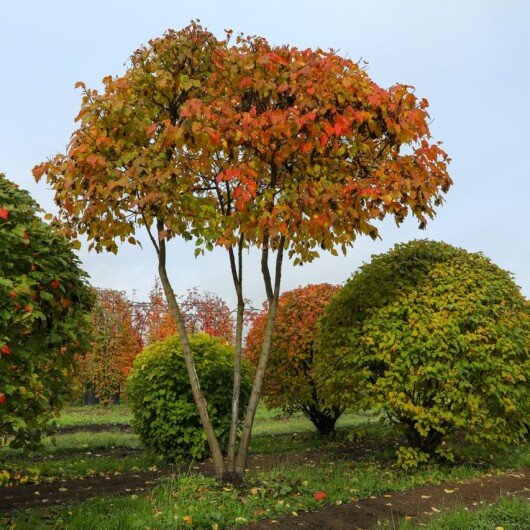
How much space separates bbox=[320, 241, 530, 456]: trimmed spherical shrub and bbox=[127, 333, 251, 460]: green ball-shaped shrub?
2058mm

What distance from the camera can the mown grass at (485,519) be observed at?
244 inches

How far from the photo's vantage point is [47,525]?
6.15 metres

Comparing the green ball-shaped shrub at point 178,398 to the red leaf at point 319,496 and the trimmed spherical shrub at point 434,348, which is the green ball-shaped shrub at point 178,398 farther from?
the red leaf at point 319,496

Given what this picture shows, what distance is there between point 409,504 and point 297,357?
5.88 m

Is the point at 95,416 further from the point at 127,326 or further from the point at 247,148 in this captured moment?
the point at 247,148

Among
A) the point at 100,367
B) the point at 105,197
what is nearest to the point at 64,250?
Result: the point at 105,197

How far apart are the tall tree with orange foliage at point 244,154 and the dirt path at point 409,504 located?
4.87 ft

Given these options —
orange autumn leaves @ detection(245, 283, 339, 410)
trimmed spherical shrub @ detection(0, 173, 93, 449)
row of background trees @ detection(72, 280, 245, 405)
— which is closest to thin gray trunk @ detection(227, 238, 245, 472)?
trimmed spherical shrub @ detection(0, 173, 93, 449)

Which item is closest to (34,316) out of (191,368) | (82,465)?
(191,368)

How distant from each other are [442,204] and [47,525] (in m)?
5.98

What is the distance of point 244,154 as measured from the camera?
24.7 feet

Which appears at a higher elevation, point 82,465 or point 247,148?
point 247,148

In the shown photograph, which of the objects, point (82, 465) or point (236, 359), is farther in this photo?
point (82, 465)

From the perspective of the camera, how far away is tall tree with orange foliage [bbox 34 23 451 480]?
6.84 m
